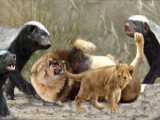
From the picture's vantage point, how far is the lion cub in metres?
3.67

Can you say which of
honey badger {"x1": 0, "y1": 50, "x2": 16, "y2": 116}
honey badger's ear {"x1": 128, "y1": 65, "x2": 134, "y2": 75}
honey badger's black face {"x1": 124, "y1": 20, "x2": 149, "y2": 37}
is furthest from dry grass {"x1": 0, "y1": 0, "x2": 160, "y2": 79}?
honey badger {"x1": 0, "y1": 50, "x2": 16, "y2": 116}

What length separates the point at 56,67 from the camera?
12.1ft

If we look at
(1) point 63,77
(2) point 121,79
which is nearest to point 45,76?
(1) point 63,77

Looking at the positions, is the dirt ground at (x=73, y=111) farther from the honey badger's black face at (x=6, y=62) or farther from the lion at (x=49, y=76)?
the honey badger's black face at (x=6, y=62)

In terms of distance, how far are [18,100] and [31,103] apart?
0.06 meters

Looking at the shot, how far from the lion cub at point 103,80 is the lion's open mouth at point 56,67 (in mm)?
30

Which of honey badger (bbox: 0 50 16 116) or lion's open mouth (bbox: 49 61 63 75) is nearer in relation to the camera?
honey badger (bbox: 0 50 16 116)

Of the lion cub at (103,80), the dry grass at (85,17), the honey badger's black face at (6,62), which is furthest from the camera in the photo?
the dry grass at (85,17)

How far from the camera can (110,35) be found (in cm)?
414

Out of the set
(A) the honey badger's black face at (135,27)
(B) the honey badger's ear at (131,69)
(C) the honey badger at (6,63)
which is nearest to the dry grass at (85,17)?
(A) the honey badger's black face at (135,27)

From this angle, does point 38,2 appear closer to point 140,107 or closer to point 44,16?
point 44,16

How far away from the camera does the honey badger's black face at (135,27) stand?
12.7ft

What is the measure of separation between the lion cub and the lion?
4 centimetres

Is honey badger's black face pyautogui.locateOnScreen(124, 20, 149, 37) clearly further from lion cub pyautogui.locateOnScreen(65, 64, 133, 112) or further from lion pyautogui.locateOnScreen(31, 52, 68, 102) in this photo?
lion pyautogui.locateOnScreen(31, 52, 68, 102)
